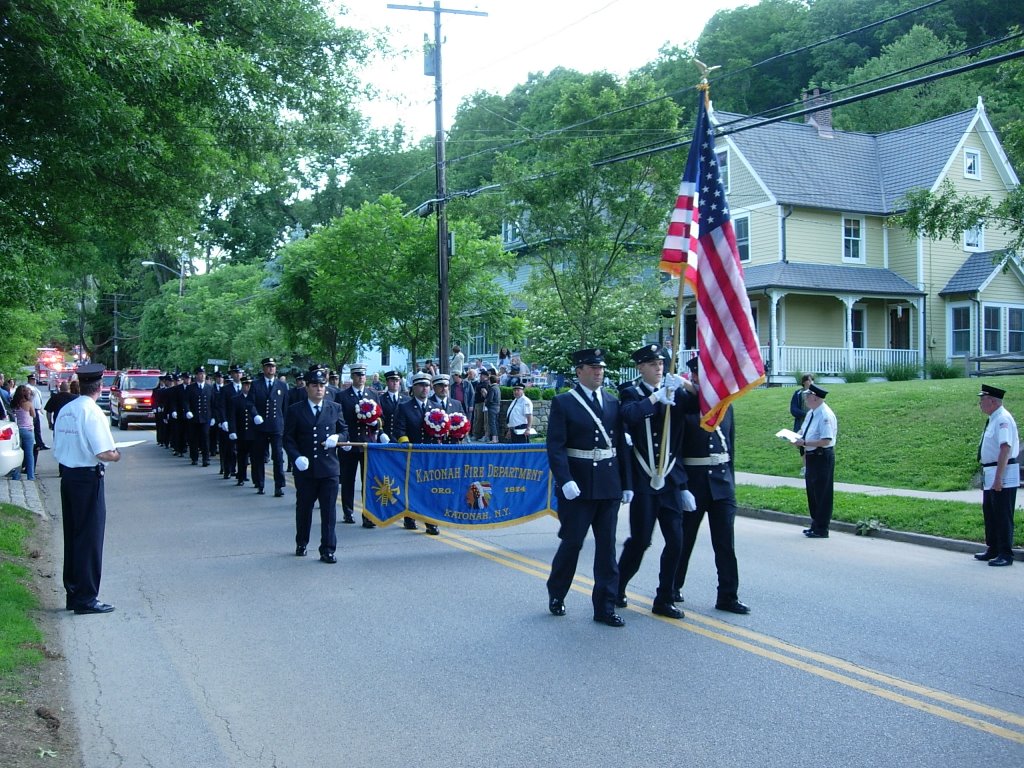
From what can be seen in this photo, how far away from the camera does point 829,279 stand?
3497 cm

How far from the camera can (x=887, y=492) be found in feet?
53.5

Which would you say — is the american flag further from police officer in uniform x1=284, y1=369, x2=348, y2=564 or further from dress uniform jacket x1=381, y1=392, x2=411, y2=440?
dress uniform jacket x1=381, y1=392, x2=411, y2=440

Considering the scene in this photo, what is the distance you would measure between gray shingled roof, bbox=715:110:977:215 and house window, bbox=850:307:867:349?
3583mm

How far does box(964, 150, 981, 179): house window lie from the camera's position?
1471 inches

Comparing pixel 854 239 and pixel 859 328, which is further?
pixel 859 328

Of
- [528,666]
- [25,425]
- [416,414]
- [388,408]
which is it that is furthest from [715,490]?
[25,425]

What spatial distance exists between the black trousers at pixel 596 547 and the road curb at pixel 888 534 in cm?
579

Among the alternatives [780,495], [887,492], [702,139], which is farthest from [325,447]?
[887,492]

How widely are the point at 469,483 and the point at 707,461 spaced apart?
15.3 feet

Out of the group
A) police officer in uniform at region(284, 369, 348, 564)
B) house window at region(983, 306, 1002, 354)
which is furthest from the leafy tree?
police officer in uniform at region(284, 369, 348, 564)

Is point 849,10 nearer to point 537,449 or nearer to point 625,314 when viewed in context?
point 625,314

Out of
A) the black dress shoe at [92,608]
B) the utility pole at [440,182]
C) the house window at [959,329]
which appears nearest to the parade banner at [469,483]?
the black dress shoe at [92,608]

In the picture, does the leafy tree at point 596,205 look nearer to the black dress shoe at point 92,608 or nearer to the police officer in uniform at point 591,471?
the police officer in uniform at point 591,471

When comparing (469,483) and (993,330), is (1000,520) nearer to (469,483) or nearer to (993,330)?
(469,483)
